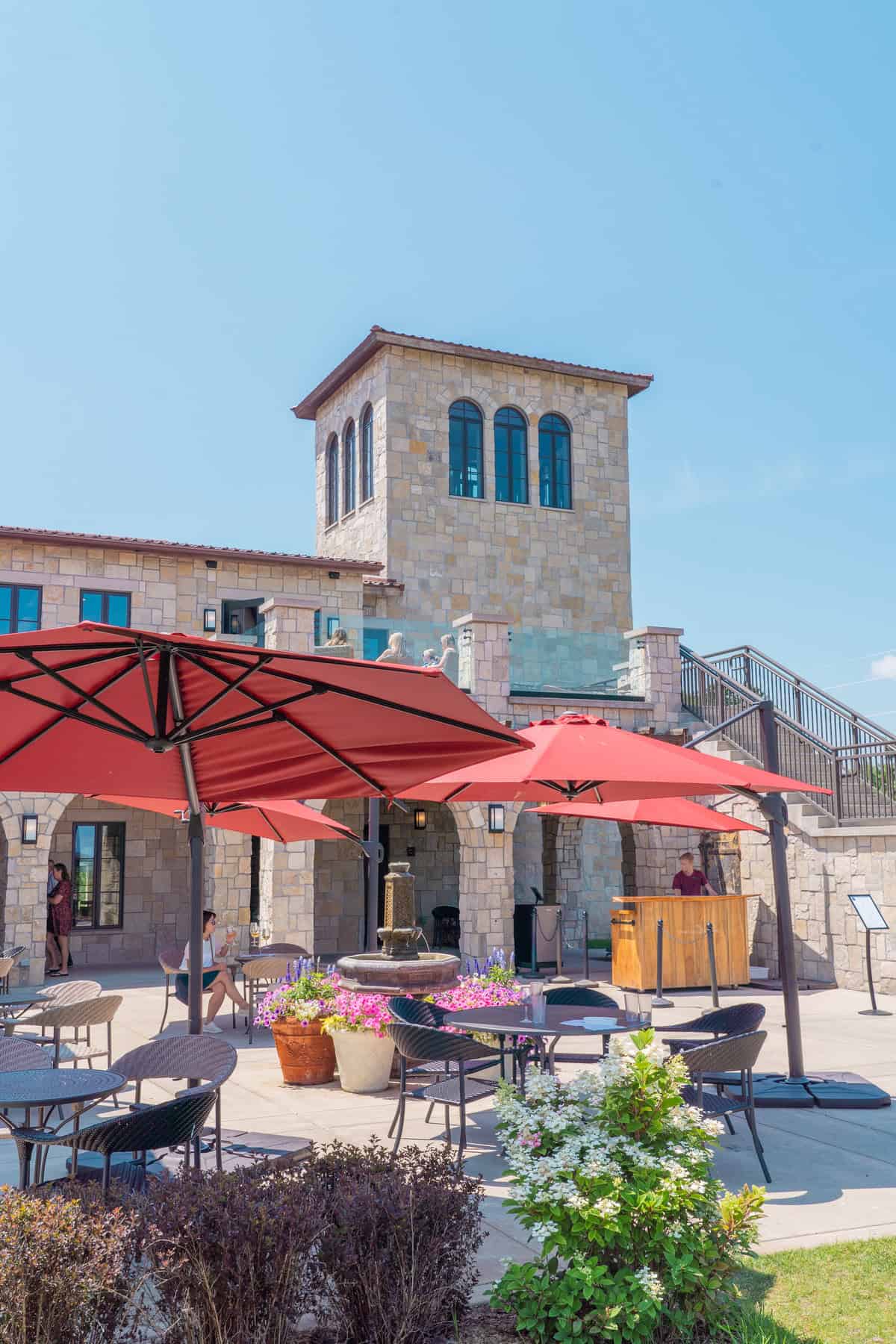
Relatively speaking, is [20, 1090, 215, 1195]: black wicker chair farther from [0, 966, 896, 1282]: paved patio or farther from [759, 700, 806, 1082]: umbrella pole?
[759, 700, 806, 1082]: umbrella pole

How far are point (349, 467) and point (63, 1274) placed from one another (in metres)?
24.1

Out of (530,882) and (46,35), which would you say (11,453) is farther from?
(530,882)

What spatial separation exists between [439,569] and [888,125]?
1321cm

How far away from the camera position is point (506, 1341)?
3732mm

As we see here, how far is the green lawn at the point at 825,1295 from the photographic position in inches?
150

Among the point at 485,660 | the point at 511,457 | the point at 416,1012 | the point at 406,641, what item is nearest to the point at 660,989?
the point at 485,660

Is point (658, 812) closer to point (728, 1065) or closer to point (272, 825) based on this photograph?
point (272, 825)

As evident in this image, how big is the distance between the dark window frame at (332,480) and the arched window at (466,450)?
11.9ft

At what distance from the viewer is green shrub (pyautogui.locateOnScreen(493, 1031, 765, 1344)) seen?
3441 mm

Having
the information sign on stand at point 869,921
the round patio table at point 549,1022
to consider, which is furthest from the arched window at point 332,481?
the round patio table at point 549,1022

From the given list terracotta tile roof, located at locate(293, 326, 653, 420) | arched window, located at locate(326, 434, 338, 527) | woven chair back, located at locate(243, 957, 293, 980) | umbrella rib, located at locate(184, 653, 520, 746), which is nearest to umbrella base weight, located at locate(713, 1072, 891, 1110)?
umbrella rib, located at locate(184, 653, 520, 746)

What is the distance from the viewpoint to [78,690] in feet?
14.4

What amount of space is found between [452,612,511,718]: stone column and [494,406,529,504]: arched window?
813 cm

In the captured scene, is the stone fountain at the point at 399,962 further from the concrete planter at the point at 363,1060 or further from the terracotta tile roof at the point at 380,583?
the terracotta tile roof at the point at 380,583
